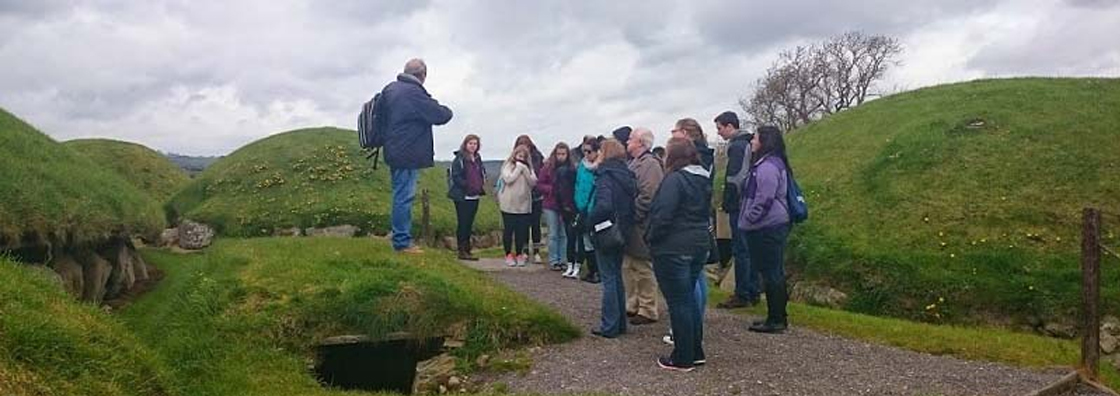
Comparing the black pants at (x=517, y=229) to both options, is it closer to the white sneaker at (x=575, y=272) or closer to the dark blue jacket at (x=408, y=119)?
the white sneaker at (x=575, y=272)

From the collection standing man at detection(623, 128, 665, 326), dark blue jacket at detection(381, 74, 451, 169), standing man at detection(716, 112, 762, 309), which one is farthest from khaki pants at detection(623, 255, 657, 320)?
dark blue jacket at detection(381, 74, 451, 169)

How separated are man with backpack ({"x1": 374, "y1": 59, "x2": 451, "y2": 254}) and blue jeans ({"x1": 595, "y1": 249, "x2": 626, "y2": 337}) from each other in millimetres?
3160

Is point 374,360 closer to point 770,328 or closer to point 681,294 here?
point 681,294

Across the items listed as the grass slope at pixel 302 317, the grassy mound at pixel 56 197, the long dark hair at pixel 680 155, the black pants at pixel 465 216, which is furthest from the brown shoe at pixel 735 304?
the grassy mound at pixel 56 197

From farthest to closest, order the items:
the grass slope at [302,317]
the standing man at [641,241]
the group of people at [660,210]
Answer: the standing man at [641,241] < the grass slope at [302,317] < the group of people at [660,210]

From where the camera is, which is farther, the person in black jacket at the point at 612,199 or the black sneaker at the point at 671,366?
the person in black jacket at the point at 612,199

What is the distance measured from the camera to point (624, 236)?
9617mm

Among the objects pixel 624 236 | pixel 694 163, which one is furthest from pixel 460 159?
pixel 694 163

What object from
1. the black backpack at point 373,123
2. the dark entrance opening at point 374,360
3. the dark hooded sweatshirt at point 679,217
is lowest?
the dark entrance opening at point 374,360

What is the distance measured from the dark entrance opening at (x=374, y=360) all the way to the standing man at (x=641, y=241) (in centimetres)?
239

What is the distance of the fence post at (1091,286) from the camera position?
875 centimetres

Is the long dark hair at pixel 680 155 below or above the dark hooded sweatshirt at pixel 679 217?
above

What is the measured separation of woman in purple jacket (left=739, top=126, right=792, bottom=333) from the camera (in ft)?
32.1

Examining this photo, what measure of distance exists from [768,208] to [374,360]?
15.5ft
